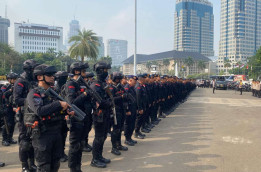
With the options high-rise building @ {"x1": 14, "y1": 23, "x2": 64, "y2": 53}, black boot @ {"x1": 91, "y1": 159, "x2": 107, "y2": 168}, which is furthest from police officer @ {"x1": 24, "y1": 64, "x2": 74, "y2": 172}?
high-rise building @ {"x1": 14, "y1": 23, "x2": 64, "y2": 53}

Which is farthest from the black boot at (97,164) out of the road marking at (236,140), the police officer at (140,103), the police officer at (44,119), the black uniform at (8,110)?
the road marking at (236,140)

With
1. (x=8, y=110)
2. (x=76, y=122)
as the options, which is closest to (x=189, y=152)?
(x=76, y=122)

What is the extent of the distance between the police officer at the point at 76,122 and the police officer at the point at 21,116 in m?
0.85

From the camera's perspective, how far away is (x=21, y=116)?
16.0 feet

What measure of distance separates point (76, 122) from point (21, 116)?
1.33m

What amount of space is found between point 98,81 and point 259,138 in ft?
19.1

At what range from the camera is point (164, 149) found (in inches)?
257

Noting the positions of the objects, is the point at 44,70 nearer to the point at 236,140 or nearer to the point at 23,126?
the point at 23,126

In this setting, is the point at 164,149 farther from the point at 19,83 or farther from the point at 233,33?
the point at 233,33

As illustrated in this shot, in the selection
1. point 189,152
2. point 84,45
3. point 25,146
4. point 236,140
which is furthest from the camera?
point 84,45

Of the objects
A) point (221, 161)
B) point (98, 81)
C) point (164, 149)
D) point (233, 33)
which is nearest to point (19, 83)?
point (98, 81)

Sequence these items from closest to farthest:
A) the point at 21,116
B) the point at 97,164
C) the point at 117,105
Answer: the point at 21,116 < the point at 97,164 < the point at 117,105

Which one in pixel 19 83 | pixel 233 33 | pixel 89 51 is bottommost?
pixel 19 83

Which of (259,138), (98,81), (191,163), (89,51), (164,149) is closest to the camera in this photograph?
(98,81)
